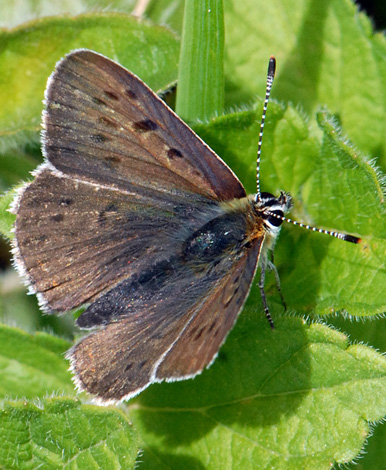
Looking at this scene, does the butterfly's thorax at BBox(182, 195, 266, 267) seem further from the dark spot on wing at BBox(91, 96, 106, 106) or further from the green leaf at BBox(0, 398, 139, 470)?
the green leaf at BBox(0, 398, 139, 470)

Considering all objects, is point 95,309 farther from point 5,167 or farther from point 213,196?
point 5,167

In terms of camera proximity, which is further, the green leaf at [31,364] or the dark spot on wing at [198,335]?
the green leaf at [31,364]

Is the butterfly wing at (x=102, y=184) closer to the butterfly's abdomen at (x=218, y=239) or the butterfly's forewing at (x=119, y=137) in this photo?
the butterfly's forewing at (x=119, y=137)

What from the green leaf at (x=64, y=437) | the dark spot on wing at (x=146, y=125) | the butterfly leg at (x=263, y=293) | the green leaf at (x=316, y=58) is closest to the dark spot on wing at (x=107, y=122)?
the dark spot on wing at (x=146, y=125)

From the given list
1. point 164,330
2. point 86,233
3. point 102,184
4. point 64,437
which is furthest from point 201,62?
point 64,437

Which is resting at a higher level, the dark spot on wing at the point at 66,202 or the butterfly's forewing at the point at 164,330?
the dark spot on wing at the point at 66,202

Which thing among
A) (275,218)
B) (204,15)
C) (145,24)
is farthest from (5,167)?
(275,218)

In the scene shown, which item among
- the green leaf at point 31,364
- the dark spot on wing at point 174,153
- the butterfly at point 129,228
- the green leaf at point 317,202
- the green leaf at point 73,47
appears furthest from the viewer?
the green leaf at point 73,47
